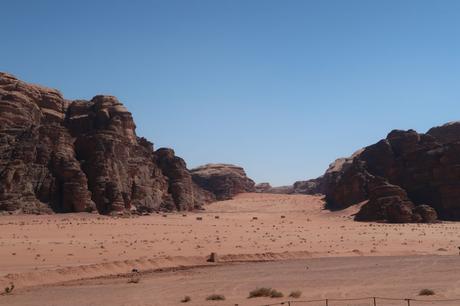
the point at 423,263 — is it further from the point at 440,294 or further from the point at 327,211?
the point at 327,211

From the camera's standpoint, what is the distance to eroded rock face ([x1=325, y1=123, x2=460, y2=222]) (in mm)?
58250

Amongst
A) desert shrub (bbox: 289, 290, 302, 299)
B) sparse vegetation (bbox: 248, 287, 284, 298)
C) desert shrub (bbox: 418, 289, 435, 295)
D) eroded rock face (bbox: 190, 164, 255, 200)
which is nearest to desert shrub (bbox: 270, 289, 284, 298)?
sparse vegetation (bbox: 248, 287, 284, 298)

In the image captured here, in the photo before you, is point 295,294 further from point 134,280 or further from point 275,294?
point 134,280

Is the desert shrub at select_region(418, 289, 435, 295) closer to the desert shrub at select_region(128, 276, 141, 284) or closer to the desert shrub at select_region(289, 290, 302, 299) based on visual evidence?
the desert shrub at select_region(289, 290, 302, 299)

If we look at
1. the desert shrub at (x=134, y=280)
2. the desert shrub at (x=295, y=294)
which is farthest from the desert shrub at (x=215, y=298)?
the desert shrub at (x=134, y=280)

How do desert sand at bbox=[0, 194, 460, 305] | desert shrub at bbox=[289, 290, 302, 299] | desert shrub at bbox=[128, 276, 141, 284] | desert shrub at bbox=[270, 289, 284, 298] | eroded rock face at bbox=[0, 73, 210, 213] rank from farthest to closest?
eroded rock face at bbox=[0, 73, 210, 213], desert shrub at bbox=[128, 276, 141, 284], desert sand at bbox=[0, 194, 460, 305], desert shrub at bbox=[270, 289, 284, 298], desert shrub at bbox=[289, 290, 302, 299]

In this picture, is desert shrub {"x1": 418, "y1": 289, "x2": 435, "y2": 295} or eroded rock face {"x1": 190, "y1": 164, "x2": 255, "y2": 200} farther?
eroded rock face {"x1": 190, "y1": 164, "x2": 255, "y2": 200}

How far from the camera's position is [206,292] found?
1762cm

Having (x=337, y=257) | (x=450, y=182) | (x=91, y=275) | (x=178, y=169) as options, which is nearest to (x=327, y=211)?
(x=450, y=182)

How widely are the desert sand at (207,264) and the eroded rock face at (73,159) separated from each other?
35.3 ft

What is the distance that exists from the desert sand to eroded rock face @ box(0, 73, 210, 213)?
10760 millimetres

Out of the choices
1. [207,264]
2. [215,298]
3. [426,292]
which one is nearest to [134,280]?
[215,298]

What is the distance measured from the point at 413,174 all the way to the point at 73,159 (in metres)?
40.4

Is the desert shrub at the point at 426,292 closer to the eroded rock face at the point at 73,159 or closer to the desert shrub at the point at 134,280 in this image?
the desert shrub at the point at 134,280
